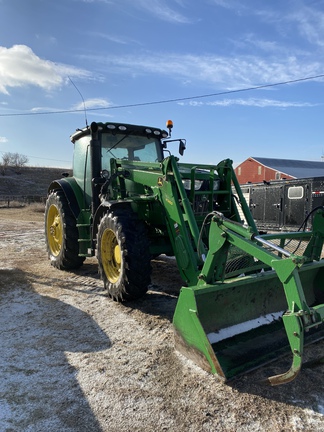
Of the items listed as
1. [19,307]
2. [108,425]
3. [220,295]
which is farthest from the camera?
[19,307]

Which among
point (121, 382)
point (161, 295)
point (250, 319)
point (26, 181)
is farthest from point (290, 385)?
point (26, 181)

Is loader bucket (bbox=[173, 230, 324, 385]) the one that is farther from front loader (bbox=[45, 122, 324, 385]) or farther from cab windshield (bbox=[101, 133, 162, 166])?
cab windshield (bbox=[101, 133, 162, 166])

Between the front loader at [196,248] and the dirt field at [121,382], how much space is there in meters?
0.19

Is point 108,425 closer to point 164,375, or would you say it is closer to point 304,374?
point 164,375

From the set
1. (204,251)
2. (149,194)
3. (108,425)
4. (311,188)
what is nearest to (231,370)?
(108,425)

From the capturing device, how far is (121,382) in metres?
3.02

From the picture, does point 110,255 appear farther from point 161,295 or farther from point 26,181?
point 26,181

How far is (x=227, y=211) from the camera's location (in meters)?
5.22

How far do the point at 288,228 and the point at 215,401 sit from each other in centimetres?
850

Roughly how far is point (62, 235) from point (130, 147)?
1.88m

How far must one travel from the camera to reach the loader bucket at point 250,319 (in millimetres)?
2633

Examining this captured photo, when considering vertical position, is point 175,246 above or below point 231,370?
above

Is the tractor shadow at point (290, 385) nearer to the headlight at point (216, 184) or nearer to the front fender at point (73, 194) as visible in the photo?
the headlight at point (216, 184)

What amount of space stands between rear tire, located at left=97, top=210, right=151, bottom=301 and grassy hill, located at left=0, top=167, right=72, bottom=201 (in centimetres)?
2884
